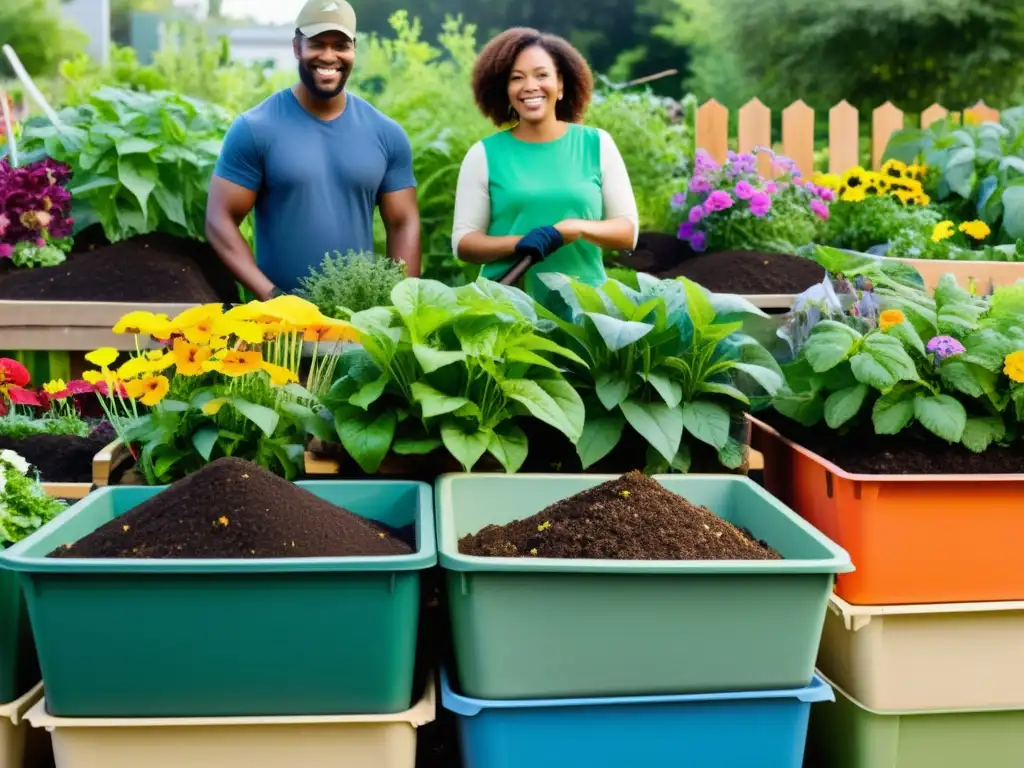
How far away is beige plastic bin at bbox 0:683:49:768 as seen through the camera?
5.42ft

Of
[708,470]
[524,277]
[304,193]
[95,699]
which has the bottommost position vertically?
[95,699]

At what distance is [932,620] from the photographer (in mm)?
1845

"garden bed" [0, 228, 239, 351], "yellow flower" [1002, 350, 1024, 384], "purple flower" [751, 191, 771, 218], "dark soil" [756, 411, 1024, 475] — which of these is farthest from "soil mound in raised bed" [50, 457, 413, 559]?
"purple flower" [751, 191, 771, 218]

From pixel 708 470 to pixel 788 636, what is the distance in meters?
0.59

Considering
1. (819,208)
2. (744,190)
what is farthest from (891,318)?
(819,208)

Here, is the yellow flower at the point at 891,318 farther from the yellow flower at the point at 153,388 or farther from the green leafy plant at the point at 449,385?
the yellow flower at the point at 153,388

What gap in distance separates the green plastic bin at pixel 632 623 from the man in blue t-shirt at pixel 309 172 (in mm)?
1641

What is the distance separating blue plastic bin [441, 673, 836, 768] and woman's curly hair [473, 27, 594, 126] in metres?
2.05

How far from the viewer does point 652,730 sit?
1629mm

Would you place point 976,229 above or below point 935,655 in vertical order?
above

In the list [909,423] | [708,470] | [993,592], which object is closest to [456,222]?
[708,470]

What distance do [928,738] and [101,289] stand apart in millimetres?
2719

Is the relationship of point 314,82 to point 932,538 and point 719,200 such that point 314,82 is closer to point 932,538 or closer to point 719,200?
point 932,538

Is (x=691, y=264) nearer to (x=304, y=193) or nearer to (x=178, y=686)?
(x=304, y=193)
